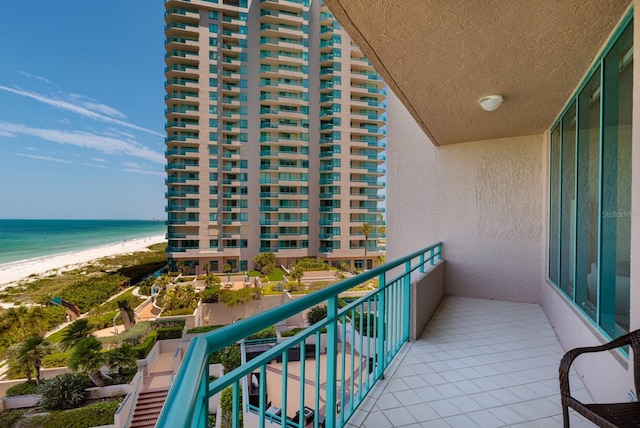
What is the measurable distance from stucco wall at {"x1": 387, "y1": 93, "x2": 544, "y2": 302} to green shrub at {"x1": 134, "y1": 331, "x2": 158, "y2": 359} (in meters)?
14.6

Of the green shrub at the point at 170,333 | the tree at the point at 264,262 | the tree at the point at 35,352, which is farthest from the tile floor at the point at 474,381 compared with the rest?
the tree at the point at 264,262

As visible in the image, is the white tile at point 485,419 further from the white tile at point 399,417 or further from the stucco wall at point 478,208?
the stucco wall at point 478,208

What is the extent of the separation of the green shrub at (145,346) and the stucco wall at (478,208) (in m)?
14.6

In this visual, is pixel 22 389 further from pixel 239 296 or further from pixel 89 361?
pixel 239 296

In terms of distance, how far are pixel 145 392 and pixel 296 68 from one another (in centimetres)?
2971

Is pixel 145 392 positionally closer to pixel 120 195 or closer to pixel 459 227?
pixel 459 227

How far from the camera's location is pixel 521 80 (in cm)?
289

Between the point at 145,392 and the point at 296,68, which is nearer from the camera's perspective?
the point at 145,392

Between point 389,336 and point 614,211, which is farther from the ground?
point 614,211

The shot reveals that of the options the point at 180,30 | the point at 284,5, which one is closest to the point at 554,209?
the point at 284,5

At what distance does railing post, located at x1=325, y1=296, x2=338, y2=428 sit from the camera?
1677 mm

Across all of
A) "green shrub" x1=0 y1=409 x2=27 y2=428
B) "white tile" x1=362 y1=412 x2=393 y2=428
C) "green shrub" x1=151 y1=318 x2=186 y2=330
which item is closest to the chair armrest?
"white tile" x1=362 y1=412 x2=393 y2=428

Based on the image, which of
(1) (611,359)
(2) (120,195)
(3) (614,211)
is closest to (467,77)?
(3) (614,211)

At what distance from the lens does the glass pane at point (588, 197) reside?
8.21 ft
